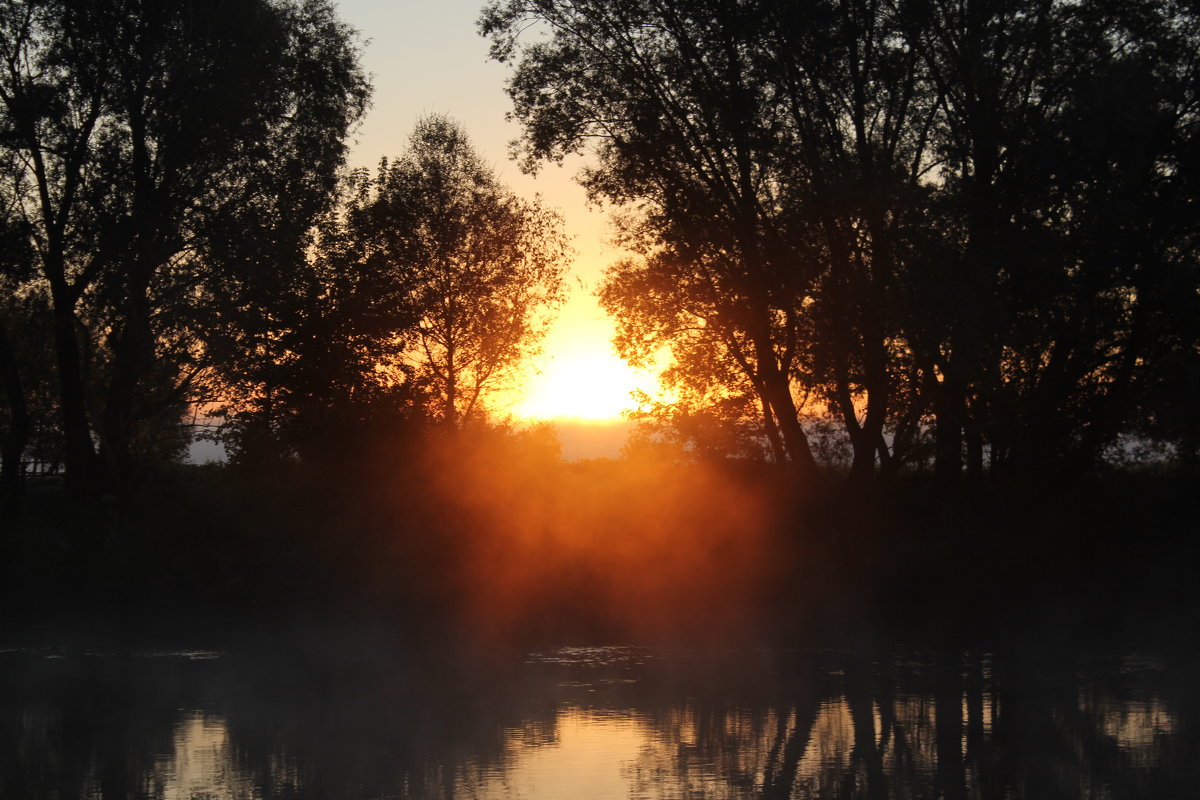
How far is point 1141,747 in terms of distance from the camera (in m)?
12.7

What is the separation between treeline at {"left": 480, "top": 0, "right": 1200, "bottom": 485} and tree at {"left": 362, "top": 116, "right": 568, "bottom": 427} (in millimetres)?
16564

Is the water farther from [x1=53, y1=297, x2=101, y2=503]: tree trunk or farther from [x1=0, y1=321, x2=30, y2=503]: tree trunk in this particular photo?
[x1=53, y1=297, x2=101, y2=503]: tree trunk

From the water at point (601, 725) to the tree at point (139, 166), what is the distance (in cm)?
1021

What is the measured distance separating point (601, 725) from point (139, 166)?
18.5m

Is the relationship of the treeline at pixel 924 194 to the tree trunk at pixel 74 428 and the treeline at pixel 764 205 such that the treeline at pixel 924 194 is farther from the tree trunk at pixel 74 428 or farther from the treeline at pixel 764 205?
the tree trunk at pixel 74 428

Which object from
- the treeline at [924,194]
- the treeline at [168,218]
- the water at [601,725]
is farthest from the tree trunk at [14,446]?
the treeline at [924,194]

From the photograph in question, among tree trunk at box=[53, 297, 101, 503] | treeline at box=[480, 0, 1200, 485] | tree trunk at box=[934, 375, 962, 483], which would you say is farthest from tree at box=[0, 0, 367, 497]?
tree trunk at box=[934, 375, 962, 483]

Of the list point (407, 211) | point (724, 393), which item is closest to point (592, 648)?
point (724, 393)

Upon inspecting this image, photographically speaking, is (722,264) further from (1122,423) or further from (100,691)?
(100,691)

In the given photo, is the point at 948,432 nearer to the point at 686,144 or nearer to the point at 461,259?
the point at 686,144

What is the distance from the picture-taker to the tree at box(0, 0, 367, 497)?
26.4 meters

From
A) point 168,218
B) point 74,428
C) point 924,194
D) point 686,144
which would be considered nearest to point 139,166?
point 168,218

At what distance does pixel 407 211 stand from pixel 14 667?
2906cm

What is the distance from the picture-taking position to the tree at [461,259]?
43938 millimetres
